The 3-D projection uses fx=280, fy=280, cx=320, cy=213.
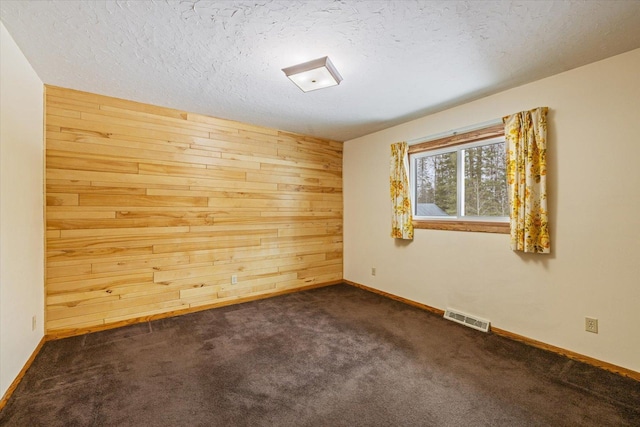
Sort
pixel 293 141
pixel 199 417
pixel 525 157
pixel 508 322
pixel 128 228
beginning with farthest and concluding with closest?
1. pixel 293 141
2. pixel 128 228
3. pixel 508 322
4. pixel 525 157
5. pixel 199 417

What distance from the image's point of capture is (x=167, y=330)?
2895 millimetres

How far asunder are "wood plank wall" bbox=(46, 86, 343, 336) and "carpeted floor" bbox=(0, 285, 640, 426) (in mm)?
514

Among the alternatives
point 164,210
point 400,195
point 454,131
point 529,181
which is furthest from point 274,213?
point 529,181

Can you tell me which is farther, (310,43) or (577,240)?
(577,240)

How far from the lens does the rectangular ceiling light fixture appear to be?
214 cm

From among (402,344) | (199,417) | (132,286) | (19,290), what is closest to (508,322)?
(402,344)

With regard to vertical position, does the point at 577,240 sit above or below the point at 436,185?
below

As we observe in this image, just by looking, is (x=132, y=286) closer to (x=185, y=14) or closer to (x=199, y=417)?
(x=199, y=417)

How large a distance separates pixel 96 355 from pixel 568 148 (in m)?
4.40

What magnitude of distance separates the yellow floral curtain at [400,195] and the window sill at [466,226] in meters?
0.14

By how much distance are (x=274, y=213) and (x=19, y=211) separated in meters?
2.55

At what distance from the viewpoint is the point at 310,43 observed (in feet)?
6.61

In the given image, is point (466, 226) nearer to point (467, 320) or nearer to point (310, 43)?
point (467, 320)

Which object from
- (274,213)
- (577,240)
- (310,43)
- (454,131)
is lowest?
(577,240)
